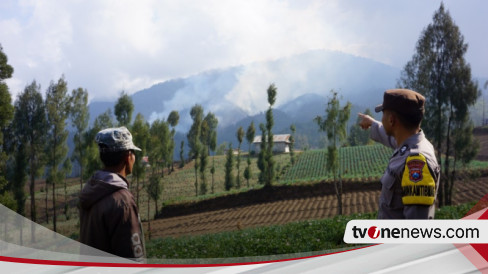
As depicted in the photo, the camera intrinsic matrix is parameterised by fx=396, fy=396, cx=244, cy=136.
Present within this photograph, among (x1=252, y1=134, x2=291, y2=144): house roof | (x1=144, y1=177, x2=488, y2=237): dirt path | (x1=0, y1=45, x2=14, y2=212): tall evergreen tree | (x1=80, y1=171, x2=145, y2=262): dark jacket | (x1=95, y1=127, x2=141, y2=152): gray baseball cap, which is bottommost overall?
(x1=144, y1=177, x2=488, y2=237): dirt path

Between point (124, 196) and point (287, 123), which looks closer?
point (124, 196)

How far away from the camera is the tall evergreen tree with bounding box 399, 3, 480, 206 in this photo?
2473 millimetres

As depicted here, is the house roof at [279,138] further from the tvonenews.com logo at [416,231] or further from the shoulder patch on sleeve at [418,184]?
the shoulder patch on sleeve at [418,184]

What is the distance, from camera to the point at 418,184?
701 mm

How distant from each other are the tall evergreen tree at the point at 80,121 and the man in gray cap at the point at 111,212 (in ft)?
3.93

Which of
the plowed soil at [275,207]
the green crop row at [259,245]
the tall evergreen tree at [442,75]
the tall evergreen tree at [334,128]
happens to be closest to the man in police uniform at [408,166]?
the green crop row at [259,245]

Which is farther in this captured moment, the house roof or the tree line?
the house roof

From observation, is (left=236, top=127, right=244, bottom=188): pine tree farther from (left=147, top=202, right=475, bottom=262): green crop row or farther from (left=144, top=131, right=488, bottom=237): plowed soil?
(left=147, top=202, right=475, bottom=262): green crop row

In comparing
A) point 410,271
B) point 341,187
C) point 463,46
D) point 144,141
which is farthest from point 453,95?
point 144,141

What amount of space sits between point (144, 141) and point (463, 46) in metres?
1.98

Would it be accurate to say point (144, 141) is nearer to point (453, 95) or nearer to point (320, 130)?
point (320, 130)

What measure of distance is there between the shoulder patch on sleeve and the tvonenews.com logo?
0.36 feet

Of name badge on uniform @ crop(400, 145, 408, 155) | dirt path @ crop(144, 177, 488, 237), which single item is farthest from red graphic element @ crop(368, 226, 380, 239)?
dirt path @ crop(144, 177, 488, 237)

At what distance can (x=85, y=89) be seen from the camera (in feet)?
6.19
